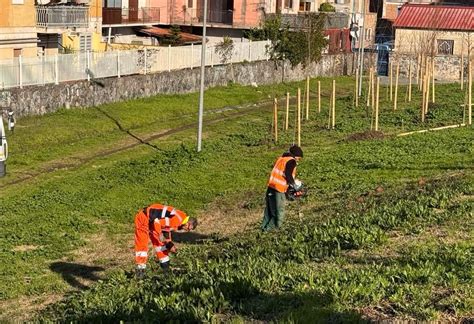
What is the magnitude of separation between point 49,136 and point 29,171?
14.4 ft

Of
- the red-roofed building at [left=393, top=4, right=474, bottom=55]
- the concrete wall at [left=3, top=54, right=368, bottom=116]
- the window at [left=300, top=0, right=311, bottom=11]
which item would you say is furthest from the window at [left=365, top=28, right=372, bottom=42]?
the concrete wall at [left=3, top=54, right=368, bottom=116]

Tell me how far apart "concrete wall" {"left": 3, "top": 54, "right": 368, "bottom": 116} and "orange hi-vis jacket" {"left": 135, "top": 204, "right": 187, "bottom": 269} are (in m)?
16.2

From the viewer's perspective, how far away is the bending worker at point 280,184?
1518cm

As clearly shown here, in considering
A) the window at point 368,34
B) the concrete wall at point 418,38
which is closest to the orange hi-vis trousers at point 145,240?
the concrete wall at point 418,38

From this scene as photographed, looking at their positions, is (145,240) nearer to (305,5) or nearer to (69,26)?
(69,26)

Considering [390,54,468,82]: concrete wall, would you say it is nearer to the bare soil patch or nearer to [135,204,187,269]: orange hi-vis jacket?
the bare soil patch

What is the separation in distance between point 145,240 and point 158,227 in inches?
13.4

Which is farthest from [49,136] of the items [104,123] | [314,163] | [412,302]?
[412,302]

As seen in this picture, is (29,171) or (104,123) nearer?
(29,171)

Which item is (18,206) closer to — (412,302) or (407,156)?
(407,156)

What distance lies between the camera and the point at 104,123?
1174 inches

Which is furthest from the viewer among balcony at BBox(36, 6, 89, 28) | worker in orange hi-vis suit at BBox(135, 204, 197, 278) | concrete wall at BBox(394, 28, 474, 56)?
concrete wall at BBox(394, 28, 474, 56)

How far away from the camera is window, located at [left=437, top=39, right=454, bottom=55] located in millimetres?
52625

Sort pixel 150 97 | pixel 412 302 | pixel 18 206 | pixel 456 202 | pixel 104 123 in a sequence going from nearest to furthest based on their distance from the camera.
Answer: pixel 412 302
pixel 456 202
pixel 18 206
pixel 104 123
pixel 150 97
